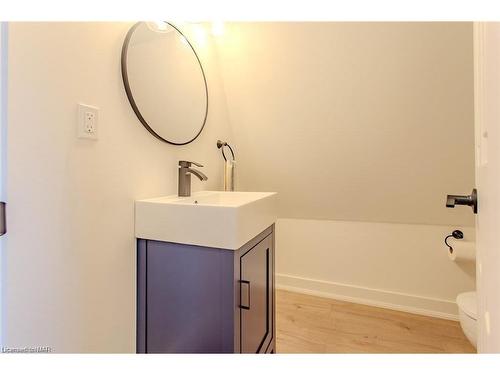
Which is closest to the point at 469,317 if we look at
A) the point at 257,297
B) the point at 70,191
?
the point at 257,297

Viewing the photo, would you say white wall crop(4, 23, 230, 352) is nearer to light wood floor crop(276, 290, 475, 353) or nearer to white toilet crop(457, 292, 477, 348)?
light wood floor crop(276, 290, 475, 353)

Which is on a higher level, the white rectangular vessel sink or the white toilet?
the white rectangular vessel sink

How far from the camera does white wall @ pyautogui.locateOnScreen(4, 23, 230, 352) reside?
0.69m

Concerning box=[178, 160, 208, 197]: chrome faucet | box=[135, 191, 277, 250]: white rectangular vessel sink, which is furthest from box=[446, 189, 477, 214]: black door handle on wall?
box=[178, 160, 208, 197]: chrome faucet

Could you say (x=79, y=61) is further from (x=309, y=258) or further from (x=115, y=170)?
(x=309, y=258)

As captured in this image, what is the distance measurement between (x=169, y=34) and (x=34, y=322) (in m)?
1.25

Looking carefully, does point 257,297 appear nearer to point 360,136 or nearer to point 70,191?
point 70,191

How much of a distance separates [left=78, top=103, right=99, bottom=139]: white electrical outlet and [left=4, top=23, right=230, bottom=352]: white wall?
0.02m

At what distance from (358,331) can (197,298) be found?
4.44 feet

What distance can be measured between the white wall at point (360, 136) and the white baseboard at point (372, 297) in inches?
1.0

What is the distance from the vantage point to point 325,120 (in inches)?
67.5

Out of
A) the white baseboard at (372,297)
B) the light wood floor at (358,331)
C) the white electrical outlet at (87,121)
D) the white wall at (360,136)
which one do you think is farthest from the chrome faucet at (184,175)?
the white baseboard at (372,297)

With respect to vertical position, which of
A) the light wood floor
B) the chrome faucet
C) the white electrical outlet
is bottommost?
the light wood floor
